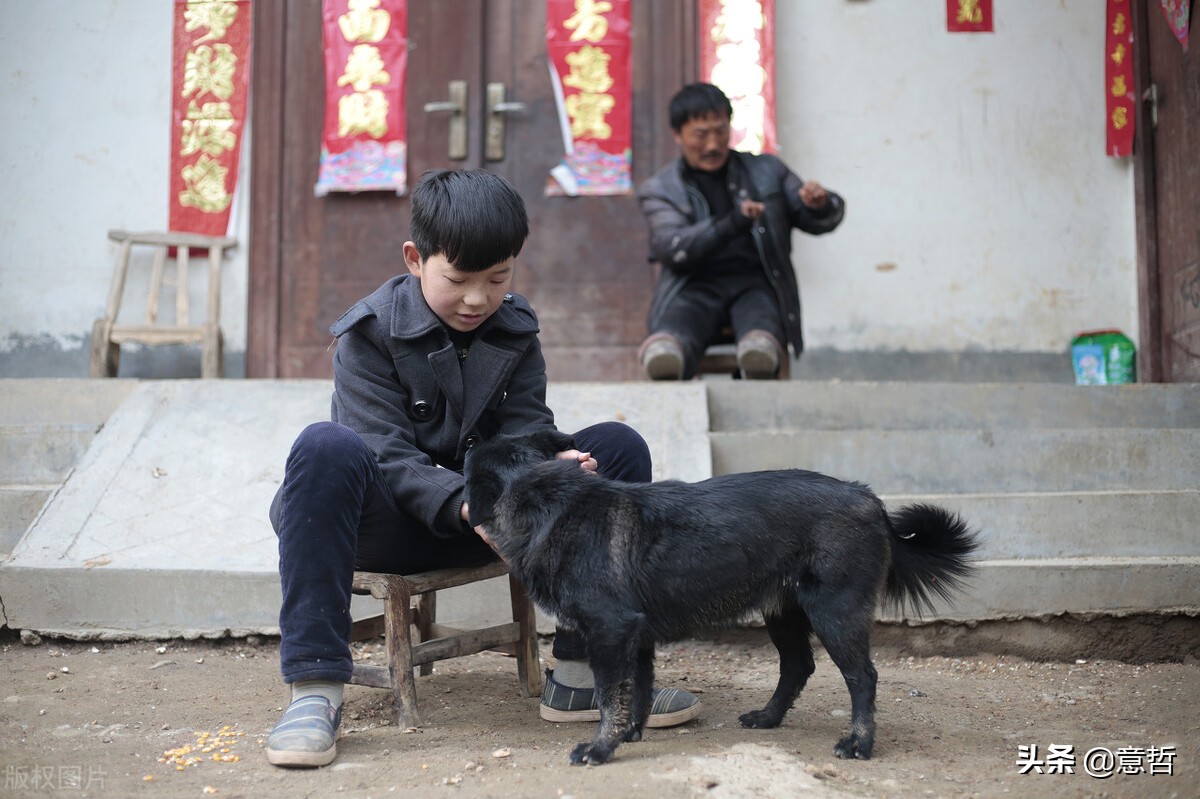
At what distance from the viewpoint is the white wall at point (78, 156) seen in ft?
20.0

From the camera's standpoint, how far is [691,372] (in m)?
4.70

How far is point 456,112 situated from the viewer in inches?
240

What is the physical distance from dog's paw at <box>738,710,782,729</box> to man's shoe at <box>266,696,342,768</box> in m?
0.95

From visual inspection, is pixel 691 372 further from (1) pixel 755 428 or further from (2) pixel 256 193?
(2) pixel 256 193

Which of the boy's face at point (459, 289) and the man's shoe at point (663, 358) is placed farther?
the man's shoe at point (663, 358)

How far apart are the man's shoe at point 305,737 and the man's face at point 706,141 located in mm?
3309

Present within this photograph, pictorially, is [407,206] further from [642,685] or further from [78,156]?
[642,685]

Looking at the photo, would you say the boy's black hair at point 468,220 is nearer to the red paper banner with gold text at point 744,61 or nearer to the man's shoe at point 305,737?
the man's shoe at point 305,737

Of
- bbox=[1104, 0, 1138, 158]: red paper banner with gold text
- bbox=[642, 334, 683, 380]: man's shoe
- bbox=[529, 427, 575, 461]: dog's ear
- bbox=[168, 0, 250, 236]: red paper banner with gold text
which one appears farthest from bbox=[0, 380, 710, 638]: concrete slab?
bbox=[1104, 0, 1138, 158]: red paper banner with gold text

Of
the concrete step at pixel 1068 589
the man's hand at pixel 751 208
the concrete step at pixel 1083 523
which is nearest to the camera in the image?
the concrete step at pixel 1068 589

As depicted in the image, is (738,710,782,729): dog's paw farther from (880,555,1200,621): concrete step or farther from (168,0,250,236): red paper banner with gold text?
(168,0,250,236): red paper banner with gold text

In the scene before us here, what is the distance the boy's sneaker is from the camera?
247cm

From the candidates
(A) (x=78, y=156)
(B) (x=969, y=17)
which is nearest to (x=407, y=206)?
(A) (x=78, y=156)

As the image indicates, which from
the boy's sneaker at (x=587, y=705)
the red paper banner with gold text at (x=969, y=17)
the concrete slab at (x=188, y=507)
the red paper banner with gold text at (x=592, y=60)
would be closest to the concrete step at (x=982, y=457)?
the concrete slab at (x=188, y=507)
